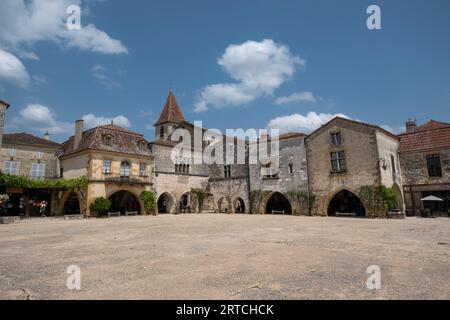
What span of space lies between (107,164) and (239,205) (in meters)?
13.0

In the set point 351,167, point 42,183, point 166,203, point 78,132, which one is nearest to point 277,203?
point 351,167

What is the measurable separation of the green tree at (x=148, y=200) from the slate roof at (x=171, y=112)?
14425 mm

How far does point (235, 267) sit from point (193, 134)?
29590 millimetres

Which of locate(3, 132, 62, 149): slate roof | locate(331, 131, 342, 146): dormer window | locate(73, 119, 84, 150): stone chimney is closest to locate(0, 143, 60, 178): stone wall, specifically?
locate(3, 132, 62, 149): slate roof

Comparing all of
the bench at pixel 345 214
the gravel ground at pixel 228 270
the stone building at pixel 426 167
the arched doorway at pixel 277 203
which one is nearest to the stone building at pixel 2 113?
the gravel ground at pixel 228 270

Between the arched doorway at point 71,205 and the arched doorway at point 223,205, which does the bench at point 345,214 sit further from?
the arched doorway at point 71,205

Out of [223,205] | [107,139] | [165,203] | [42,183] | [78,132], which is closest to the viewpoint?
[42,183]

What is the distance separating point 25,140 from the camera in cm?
2494

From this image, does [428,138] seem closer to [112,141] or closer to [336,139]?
[336,139]

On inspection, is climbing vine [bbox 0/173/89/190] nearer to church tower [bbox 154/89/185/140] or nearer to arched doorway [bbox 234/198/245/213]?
arched doorway [bbox 234/198/245/213]

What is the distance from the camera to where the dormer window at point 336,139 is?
20.6 metres

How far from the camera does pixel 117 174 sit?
23.1 metres
